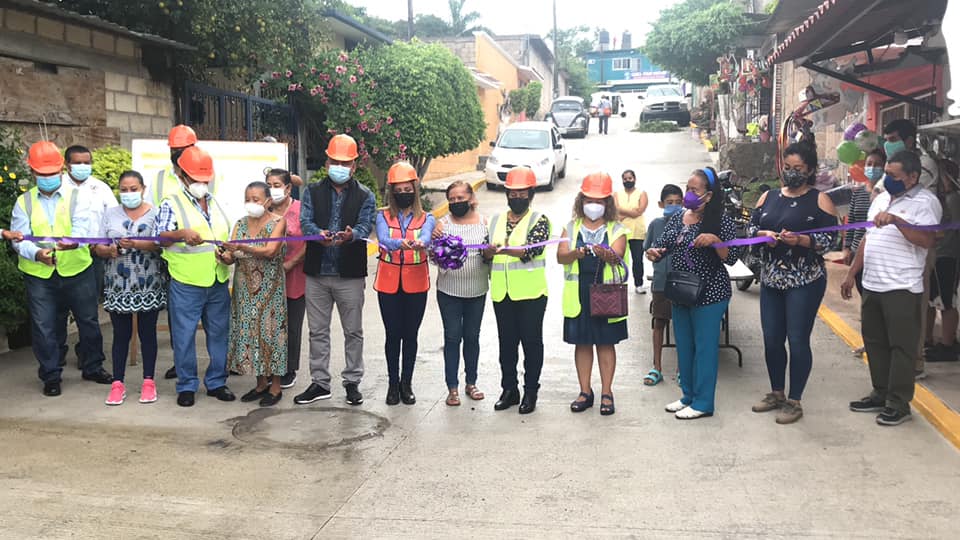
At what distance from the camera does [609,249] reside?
5969mm

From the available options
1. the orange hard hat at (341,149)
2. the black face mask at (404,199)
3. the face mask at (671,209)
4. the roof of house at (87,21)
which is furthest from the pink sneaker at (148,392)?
the face mask at (671,209)

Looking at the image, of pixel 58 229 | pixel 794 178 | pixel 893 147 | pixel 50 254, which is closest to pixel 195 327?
pixel 50 254

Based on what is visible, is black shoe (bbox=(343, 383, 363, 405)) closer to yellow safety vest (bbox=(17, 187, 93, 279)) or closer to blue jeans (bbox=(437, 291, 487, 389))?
blue jeans (bbox=(437, 291, 487, 389))

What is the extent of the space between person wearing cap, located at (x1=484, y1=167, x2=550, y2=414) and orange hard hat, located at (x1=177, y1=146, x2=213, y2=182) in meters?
2.09

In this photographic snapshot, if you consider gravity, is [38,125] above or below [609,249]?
above

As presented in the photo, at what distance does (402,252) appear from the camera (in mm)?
6238

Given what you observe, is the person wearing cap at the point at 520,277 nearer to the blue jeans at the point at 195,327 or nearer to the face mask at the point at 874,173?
the blue jeans at the point at 195,327

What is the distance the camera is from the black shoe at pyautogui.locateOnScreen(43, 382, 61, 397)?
21.8 feet

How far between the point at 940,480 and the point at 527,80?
1579 inches

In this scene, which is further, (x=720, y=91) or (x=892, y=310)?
(x=720, y=91)

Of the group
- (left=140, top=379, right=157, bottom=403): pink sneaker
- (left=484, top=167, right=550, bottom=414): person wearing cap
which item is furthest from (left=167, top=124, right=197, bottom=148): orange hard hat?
(left=484, top=167, right=550, bottom=414): person wearing cap

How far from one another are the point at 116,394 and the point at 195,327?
77 cm

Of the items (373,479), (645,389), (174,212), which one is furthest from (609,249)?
(174,212)

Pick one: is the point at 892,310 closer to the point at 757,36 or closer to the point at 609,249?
the point at 609,249
